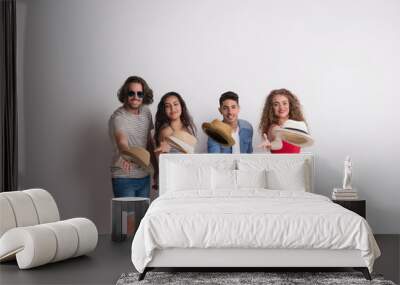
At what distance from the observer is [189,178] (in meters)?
7.07

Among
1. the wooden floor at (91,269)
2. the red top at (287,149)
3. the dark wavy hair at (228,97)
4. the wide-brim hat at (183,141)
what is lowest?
the wooden floor at (91,269)

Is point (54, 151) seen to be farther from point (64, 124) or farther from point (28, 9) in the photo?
point (28, 9)

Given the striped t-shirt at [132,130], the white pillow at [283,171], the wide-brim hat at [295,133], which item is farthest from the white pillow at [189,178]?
the wide-brim hat at [295,133]

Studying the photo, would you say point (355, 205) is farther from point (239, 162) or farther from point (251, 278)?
point (251, 278)

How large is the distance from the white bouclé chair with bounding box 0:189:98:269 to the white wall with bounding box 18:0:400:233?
64.6 inches

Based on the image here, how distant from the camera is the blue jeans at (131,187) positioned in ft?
25.5

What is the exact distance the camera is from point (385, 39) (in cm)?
783

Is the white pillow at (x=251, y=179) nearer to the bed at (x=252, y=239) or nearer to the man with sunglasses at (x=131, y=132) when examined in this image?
the man with sunglasses at (x=131, y=132)

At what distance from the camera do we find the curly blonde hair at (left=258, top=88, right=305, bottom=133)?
782 centimetres

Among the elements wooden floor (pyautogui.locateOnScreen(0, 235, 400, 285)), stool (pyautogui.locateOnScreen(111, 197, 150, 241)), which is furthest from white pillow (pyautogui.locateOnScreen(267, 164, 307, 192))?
stool (pyautogui.locateOnScreen(111, 197, 150, 241))

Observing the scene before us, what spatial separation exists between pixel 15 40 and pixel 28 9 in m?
0.49

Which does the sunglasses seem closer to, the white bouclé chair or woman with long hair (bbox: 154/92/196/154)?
woman with long hair (bbox: 154/92/196/154)

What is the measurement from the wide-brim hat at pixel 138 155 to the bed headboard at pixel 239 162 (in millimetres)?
341

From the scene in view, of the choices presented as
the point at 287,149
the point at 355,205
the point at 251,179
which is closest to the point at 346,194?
the point at 355,205
